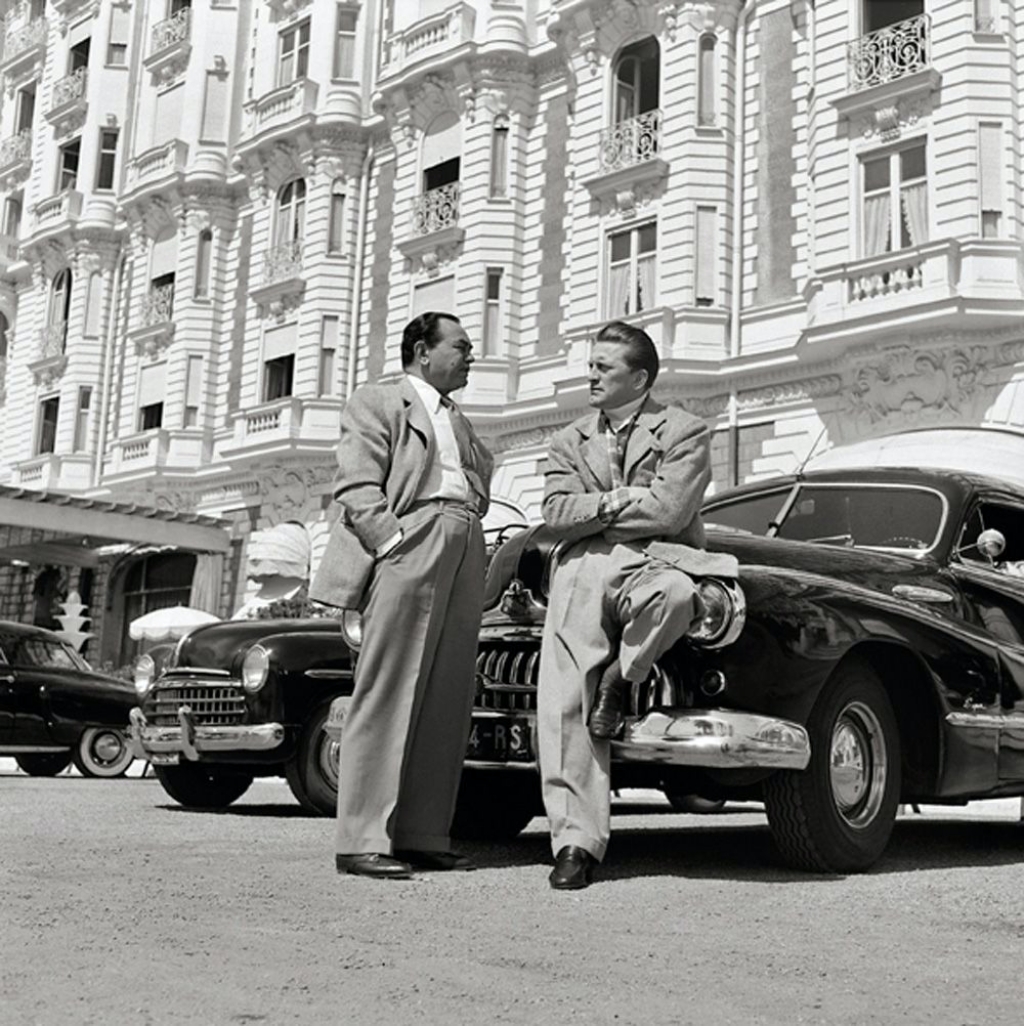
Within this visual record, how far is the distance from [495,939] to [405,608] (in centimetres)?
153

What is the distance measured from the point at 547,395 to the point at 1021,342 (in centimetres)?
858

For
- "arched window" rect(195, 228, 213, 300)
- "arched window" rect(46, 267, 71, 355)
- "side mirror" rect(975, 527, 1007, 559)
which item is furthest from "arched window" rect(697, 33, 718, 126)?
"arched window" rect(46, 267, 71, 355)

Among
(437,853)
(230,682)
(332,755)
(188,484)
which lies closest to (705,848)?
(437,853)

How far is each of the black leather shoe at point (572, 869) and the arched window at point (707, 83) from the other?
67.8ft

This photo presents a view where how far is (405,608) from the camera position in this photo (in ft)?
15.7

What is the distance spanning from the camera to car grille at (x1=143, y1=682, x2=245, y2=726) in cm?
805

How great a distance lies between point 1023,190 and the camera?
19.3m

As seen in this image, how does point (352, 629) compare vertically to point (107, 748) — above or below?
above

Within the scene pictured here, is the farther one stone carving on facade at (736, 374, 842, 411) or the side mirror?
stone carving on facade at (736, 374, 842, 411)

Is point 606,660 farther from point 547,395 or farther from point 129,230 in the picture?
point 129,230

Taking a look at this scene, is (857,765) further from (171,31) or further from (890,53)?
(171,31)

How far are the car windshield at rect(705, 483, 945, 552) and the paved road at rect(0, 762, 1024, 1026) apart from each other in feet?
4.37

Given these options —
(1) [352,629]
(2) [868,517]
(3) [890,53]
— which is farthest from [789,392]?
(1) [352,629]

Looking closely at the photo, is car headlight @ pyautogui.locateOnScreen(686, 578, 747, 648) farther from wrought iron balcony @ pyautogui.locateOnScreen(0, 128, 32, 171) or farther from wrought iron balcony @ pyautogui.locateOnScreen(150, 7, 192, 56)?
wrought iron balcony @ pyautogui.locateOnScreen(0, 128, 32, 171)
